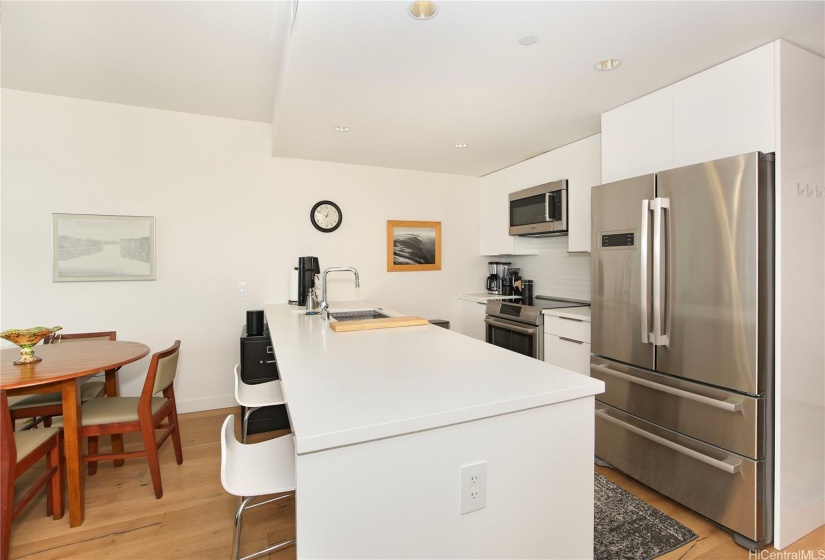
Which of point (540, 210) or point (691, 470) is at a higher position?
point (540, 210)

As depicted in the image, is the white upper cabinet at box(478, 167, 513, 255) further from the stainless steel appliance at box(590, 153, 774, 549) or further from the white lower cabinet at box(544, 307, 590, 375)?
the stainless steel appliance at box(590, 153, 774, 549)

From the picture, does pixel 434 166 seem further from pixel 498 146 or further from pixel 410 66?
pixel 410 66

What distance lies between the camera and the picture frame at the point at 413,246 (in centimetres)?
410

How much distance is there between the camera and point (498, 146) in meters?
3.32

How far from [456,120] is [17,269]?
336cm

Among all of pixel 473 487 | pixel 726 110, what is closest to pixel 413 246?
pixel 726 110

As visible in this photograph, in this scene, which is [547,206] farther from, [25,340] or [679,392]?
[25,340]

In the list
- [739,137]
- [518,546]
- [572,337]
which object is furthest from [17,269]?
[739,137]

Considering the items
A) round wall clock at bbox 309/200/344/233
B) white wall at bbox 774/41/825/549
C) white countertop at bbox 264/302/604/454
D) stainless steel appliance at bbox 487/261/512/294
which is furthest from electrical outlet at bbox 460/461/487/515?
stainless steel appliance at bbox 487/261/512/294

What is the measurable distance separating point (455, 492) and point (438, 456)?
0.12 meters

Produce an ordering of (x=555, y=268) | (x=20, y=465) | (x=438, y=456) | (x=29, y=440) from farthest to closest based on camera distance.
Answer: (x=555, y=268) → (x=29, y=440) → (x=20, y=465) → (x=438, y=456)

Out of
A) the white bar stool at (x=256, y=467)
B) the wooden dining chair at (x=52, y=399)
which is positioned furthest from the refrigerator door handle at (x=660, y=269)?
the wooden dining chair at (x=52, y=399)

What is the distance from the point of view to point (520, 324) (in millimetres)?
3309

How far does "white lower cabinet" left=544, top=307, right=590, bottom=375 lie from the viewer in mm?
2723
